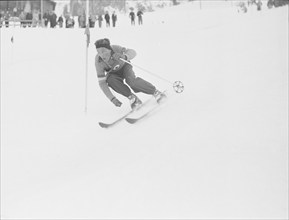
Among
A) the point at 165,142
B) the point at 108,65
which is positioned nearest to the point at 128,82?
the point at 108,65

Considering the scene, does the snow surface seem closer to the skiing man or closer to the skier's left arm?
the skiing man

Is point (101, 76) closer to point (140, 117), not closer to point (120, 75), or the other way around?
point (120, 75)

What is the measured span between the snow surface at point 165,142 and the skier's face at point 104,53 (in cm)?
103

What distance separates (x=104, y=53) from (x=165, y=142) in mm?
2097

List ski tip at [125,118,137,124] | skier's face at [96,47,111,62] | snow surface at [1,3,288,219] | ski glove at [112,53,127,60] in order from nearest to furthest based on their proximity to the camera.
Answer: snow surface at [1,3,288,219] < ski tip at [125,118,137,124] < skier's face at [96,47,111,62] < ski glove at [112,53,127,60]

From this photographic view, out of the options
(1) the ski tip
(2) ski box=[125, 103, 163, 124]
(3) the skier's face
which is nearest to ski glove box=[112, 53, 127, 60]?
(3) the skier's face

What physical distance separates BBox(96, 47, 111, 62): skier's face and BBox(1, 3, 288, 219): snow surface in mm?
1034

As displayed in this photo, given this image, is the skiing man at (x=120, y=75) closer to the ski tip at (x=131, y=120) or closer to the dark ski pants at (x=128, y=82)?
the dark ski pants at (x=128, y=82)

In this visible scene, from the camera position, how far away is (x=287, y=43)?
924 centimetres

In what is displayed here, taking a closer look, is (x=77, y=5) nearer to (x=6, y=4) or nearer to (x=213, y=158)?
(x=6, y=4)

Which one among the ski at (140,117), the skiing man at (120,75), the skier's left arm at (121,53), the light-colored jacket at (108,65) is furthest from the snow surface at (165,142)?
the skier's left arm at (121,53)

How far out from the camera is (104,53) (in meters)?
6.84

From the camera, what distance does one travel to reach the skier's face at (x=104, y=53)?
22.4 ft

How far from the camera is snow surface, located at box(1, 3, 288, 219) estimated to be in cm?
402
